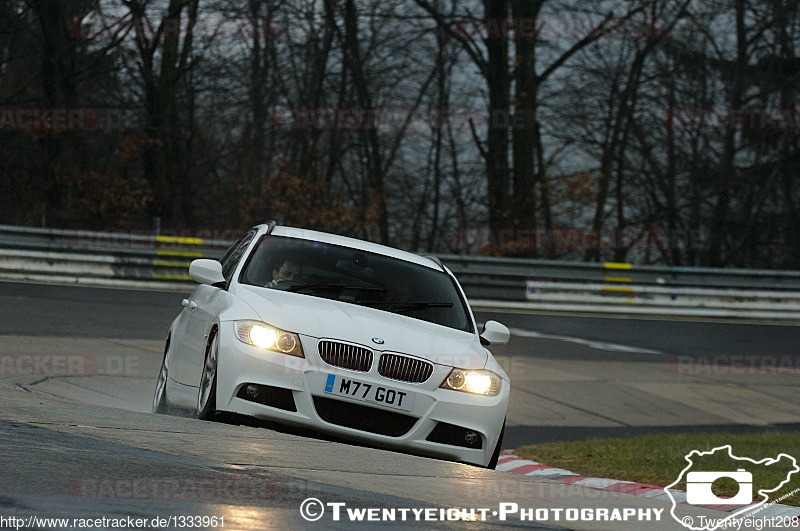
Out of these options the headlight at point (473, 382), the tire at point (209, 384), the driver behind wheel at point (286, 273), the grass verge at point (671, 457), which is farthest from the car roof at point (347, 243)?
the grass verge at point (671, 457)

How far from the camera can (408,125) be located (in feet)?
105

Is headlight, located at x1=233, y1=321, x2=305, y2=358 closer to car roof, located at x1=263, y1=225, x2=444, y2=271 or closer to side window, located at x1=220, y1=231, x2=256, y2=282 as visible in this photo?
side window, located at x1=220, y1=231, x2=256, y2=282

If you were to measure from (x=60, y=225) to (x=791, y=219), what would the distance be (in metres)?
18.5

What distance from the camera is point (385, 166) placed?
32094 millimetres

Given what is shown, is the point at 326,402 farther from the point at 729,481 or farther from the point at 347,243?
the point at 729,481

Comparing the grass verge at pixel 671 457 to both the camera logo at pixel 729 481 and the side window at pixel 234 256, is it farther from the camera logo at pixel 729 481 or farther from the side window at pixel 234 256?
the side window at pixel 234 256

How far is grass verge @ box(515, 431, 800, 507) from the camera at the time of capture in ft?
26.2

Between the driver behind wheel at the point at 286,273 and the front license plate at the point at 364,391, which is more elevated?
the driver behind wheel at the point at 286,273

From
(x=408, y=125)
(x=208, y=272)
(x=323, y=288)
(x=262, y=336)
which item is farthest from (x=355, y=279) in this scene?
→ (x=408, y=125)

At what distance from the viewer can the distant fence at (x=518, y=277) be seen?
67.9 feet

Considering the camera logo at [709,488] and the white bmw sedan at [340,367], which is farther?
the camera logo at [709,488]

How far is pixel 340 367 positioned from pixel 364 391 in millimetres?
189

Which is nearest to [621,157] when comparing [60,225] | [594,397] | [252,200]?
[252,200]

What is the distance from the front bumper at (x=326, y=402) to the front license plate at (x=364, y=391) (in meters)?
0.02
